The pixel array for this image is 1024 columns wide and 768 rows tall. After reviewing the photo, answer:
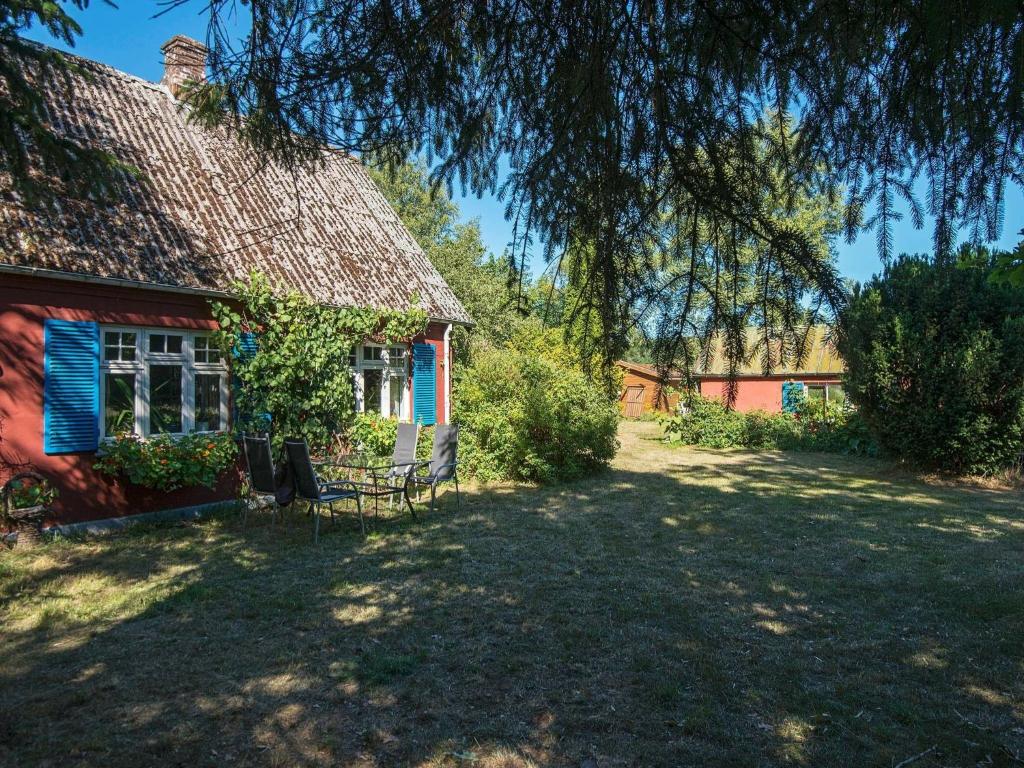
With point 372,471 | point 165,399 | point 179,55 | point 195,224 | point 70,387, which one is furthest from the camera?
point 179,55

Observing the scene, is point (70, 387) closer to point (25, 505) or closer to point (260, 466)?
point (25, 505)

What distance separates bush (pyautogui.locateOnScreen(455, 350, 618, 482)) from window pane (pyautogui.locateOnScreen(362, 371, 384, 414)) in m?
1.62

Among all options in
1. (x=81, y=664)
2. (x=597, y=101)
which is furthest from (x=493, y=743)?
(x=597, y=101)

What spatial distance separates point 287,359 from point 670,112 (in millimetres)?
7089

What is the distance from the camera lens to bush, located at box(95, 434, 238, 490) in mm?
7664

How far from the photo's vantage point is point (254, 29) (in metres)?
3.14

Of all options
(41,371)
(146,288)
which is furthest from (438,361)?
(41,371)

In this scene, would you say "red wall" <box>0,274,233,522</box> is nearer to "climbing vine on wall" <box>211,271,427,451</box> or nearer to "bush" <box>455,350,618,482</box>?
"climbing vine on wall" <box>211,271,427,451</box>

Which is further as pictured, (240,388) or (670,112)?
(240,388)

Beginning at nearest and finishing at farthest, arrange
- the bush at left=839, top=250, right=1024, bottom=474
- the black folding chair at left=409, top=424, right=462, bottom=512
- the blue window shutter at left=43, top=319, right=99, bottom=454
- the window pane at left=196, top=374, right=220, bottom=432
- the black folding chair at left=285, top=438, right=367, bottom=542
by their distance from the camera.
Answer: the black folding chair at left=285, top=438, right=367, bottom=542 → the blue window shutter at left=43, top=319, right=99, bottom=454 → the window pane at left=196, top=374, right=220, bottom=432 → the black folding chair at left=409, top=424, right=462, bottom=512 → the bush at left=839, top=250, right=1024, bottom=474

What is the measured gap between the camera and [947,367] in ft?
37.3

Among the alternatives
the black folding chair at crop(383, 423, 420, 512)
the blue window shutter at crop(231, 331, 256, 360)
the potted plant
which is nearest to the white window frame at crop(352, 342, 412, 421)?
the black folding chair at crop(383, 423, 420, 512)

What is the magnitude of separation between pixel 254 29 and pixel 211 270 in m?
6.35

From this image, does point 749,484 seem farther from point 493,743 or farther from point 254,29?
point 254,29
